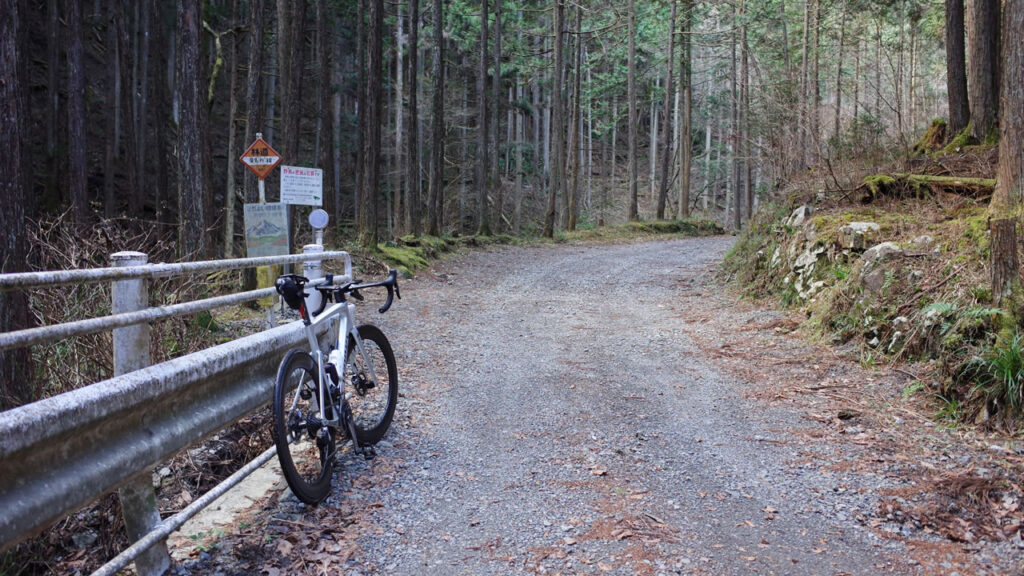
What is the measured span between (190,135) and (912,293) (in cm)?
1118

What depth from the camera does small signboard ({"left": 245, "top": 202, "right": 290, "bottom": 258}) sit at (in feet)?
36.4

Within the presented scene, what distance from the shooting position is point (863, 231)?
8859 millimetres

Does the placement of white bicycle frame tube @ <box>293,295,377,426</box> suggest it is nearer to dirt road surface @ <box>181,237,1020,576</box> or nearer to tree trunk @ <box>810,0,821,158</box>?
dirt road surface @ <box>181,237,1020,576</box>

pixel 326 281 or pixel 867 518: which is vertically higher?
pixel 326 281

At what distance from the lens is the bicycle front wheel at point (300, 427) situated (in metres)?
3.63

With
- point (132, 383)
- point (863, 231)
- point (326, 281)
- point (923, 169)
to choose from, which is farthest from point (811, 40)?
point (132, 383)

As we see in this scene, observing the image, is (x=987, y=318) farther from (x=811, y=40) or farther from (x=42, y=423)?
(x=811, y=40)

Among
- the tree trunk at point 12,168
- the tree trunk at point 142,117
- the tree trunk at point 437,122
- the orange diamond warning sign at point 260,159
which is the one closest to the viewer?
the tree trunk at point 12,168

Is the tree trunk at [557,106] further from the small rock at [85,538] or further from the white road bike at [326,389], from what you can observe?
the small rock at [85,538]

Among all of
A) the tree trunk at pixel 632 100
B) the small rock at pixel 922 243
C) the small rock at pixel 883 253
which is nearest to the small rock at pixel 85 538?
the small rock at pixel 883 253

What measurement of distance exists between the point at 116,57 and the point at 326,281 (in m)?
27.5

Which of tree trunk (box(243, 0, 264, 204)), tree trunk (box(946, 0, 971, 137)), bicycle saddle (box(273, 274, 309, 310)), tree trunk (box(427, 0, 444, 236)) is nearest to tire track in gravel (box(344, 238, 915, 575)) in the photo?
bicycle saddle (box(273, 274, 309, 310))

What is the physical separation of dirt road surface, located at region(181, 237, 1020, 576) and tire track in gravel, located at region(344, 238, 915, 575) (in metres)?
0.01

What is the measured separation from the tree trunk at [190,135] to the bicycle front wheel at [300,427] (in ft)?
27.2
